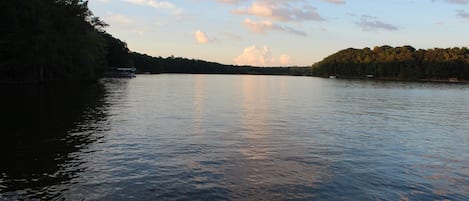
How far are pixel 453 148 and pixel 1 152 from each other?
25.3 m

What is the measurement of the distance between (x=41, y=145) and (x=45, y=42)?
62.4 m

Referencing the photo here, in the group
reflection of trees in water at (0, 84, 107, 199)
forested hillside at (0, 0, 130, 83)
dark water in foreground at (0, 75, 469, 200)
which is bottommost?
dark water in foreground at (0, 75, 469, 200)

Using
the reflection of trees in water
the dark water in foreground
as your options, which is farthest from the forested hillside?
the dark water in foreground

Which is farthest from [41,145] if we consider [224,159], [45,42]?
[45,42]

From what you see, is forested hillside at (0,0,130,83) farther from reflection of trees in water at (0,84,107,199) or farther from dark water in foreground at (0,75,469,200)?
dark water in foreground at (0,75,469,200)

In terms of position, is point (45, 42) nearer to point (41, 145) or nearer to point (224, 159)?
point (41, 145)

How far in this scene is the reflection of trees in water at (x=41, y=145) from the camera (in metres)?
16.0

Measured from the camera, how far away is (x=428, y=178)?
19.0m

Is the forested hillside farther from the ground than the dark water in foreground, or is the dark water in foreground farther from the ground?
the forested hillside

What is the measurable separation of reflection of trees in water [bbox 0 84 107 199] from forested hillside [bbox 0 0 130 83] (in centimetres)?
3550

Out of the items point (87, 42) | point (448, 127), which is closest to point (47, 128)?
point (448, 127)

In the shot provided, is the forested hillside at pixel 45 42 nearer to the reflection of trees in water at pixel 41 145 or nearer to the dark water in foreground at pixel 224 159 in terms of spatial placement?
the reflection of trees in water at pixel 41 145

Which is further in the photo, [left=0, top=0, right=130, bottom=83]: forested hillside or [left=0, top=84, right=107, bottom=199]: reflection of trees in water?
[left=0, top=0, right=130, bottom=83]: forested hillside

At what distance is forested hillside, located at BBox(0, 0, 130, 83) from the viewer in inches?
2884
